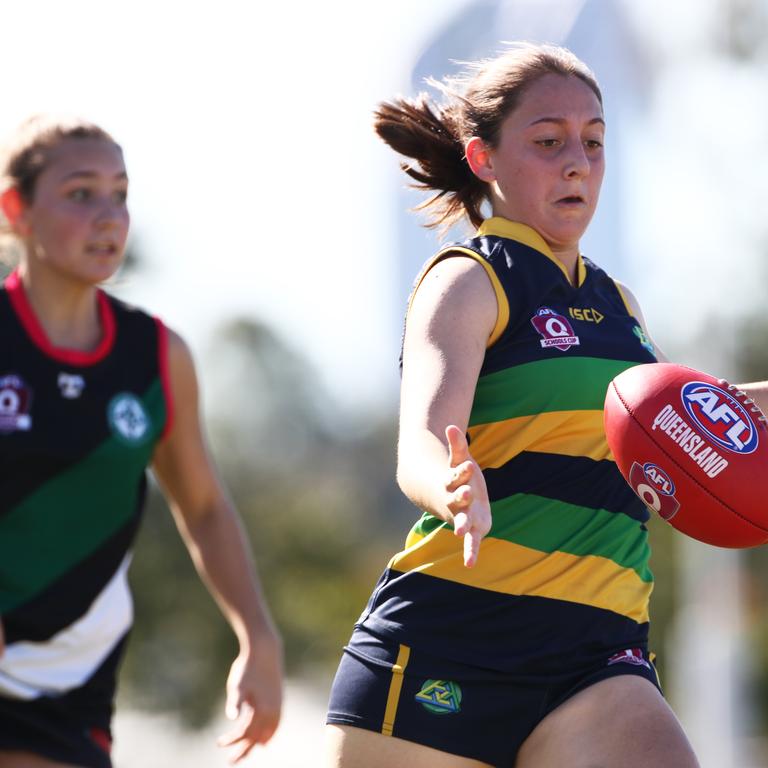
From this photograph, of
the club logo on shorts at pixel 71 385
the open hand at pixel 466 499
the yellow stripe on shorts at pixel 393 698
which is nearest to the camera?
the open hand at pixel 466 499

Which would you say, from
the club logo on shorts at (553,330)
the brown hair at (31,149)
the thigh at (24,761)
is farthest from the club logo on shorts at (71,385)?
the club logo on shorts at (553,330)

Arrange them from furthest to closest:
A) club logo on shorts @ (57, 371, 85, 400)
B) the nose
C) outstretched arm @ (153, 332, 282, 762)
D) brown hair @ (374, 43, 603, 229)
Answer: brown hair @ (374, 43, 603, 229) → the nose → outstretched arm @ (153, 332, 282, 762) → club logo on shorts @ (57, 371, 85, 400)

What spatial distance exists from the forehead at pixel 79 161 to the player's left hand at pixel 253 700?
122 centimetres

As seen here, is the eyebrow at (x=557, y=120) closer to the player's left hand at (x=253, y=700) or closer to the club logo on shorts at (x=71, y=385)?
the club logo on shorts at (x=71, y=385)

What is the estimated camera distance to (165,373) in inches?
161

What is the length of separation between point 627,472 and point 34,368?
1509 millimetres

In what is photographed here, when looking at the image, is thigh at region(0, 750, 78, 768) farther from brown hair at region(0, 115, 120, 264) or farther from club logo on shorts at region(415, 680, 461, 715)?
brown hair at region(0, 115, 120, 264)

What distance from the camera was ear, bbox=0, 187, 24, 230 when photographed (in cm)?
398

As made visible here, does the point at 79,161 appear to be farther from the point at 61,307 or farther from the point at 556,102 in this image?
the point at 556,102

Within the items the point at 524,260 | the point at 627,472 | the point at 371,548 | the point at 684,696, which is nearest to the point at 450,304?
the point at 524,260

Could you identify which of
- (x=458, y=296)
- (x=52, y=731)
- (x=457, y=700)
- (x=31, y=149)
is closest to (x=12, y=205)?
(x=31, y=149)

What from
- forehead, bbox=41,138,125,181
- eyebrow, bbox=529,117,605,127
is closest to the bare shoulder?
eyebrow, bbox=529,117,605,127

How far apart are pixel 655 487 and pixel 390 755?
3.13ft

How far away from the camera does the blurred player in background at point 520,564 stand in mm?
3996
